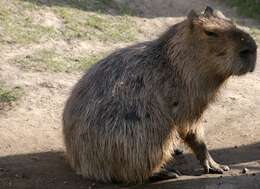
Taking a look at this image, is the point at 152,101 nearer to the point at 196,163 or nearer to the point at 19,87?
the point at 196,163

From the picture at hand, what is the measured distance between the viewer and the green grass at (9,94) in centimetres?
692

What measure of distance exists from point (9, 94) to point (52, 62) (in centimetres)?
104

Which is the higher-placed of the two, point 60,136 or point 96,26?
Answer: point 96,26

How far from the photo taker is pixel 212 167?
5637mm

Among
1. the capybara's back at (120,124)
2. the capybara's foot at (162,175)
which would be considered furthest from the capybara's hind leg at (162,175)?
the capybara's back at (120,124)

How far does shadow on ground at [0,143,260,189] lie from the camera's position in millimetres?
5238

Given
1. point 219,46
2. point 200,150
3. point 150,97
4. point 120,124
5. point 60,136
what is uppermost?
point 219,46

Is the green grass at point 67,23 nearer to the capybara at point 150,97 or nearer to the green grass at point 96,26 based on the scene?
the green grass at point 96,26

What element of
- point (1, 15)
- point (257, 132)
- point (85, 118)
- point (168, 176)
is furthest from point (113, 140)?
point (1, 15)

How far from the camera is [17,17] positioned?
28.8 ft

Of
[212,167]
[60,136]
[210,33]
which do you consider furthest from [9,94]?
[210,33]

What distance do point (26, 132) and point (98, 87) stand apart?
1395mm

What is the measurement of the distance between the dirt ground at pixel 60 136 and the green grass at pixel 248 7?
2650mm

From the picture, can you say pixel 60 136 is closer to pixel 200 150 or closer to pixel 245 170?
pixel 200 150
